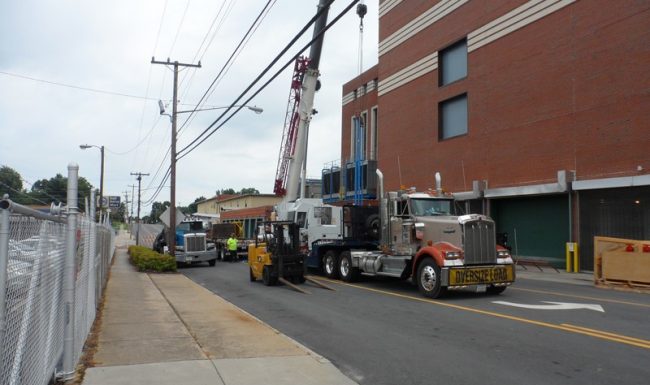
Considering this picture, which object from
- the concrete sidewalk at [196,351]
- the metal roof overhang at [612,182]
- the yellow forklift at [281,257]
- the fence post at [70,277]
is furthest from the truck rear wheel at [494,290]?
the fence post at [70,277]

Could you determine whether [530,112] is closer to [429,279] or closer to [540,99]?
[540,99]

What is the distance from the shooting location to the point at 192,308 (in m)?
12.5

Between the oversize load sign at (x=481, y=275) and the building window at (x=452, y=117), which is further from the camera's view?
the building window at (x=452, y=117)

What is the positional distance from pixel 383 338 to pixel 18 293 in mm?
6308

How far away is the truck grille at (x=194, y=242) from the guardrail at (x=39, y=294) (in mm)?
21158

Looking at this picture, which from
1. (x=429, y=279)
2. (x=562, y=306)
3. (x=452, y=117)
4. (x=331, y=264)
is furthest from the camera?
(x=452, y=117)

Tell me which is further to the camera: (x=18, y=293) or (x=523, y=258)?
(x=523, y=258)

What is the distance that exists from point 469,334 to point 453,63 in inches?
1055

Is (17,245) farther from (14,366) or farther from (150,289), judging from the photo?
(150,289)

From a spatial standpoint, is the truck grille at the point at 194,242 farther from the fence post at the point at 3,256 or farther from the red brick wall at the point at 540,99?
the fence post at the point at 3,256

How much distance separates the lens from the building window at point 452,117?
1270 inches

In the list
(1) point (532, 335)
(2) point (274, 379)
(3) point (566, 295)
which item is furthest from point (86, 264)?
(3) point (566, 295)

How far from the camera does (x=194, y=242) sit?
2895 cm

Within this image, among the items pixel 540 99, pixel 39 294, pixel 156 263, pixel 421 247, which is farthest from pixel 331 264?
pixel 39 294
